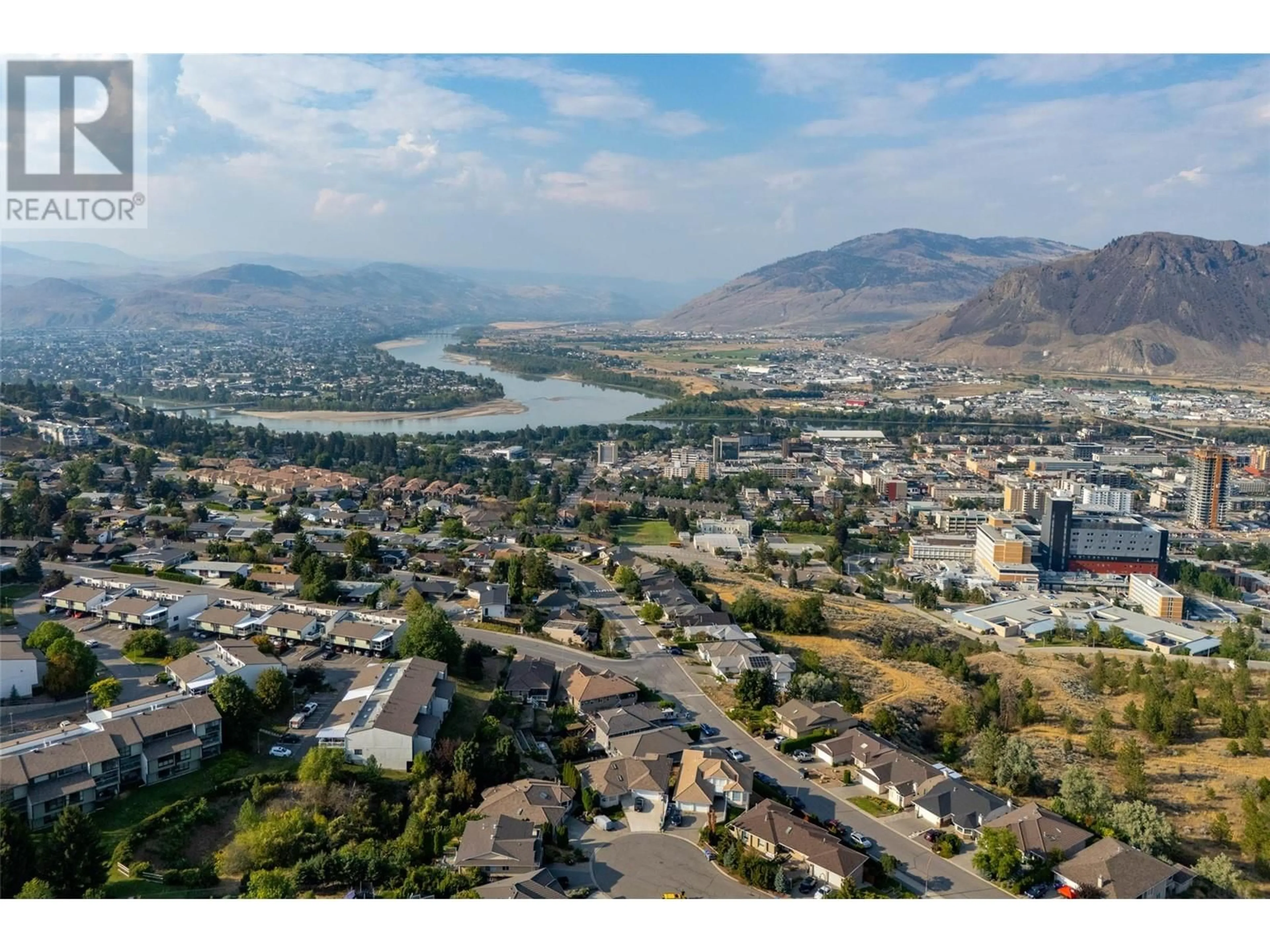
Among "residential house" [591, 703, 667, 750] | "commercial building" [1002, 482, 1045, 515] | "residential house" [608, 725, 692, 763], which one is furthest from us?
"commercial building" [1002, 482, 1045, 515]

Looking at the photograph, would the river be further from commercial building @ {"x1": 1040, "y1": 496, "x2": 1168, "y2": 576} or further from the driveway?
the driveway

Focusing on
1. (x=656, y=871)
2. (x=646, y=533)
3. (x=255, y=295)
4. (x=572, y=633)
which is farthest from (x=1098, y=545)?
(x=255, y=295)

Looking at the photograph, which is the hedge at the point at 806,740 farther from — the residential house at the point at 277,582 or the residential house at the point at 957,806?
the residential house at the point at 277,582

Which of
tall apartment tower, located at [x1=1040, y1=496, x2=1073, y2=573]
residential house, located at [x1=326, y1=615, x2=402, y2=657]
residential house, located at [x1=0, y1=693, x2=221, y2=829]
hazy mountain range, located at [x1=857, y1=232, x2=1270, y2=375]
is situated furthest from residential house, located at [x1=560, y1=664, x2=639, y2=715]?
hazy mountain range, located at [x1=857, y1=232, x2=1270, y2=375]

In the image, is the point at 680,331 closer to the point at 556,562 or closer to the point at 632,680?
the point at 556,562

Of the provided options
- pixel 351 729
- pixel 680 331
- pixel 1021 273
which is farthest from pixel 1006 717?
pixel 680 331

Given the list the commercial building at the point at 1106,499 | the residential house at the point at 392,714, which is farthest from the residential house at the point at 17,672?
the commercial building at the point at 1106,499
